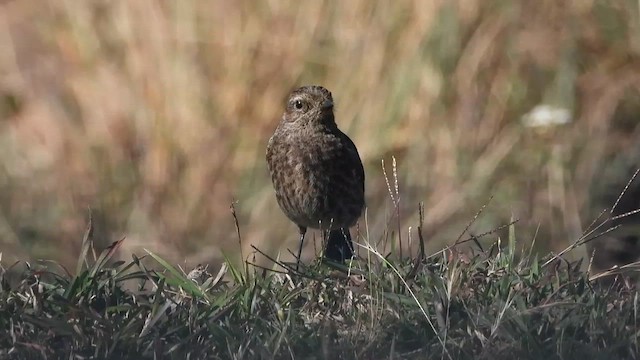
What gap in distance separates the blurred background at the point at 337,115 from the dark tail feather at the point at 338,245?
1.71 meters

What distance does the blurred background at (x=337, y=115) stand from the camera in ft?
26.8

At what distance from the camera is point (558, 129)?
816 centimetres

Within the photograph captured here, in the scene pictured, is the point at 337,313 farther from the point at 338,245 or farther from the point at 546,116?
the point at 546,116

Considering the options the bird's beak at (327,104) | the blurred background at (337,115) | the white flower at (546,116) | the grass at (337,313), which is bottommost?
the grass at (337,313)

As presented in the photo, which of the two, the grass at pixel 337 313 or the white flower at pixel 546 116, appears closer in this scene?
the grass at pixel 337 313

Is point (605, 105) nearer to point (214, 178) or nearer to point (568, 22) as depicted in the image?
point (568, 22)

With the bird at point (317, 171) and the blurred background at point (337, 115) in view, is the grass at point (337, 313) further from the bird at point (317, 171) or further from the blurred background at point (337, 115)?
the blurred background at point (337, 115)

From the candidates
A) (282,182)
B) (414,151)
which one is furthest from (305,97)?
(414,151)

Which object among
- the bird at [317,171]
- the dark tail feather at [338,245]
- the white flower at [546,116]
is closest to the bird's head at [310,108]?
the bird at [317,171]

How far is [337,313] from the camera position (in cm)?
440

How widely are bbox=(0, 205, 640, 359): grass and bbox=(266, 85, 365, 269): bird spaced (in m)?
1.32

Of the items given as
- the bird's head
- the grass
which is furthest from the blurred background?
the grass

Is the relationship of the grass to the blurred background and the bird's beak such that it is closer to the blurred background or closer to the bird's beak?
the bird's beak

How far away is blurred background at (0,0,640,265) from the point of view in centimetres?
817
